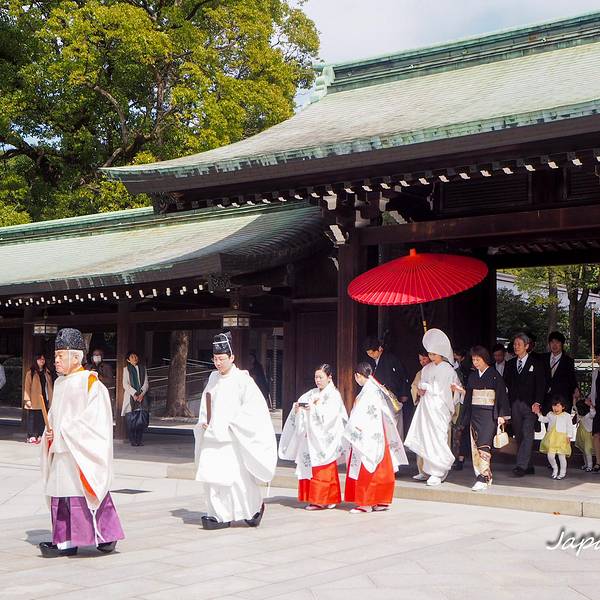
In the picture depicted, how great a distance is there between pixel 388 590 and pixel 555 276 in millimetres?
21574

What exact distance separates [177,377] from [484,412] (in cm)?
1555

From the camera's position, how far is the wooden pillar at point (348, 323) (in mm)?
10836

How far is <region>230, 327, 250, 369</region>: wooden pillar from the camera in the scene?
13.1 metres

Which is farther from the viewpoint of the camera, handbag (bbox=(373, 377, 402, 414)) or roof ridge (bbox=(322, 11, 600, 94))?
roof ridge (bbox=(322, 11, 600, 94))

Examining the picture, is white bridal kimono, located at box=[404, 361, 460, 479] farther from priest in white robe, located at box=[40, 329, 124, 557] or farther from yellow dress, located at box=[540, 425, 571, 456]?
priest in white robe, located at box=[40, 329, 124, 557]

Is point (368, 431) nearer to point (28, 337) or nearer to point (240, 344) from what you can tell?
point (240, 344)

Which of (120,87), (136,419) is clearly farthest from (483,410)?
(120,87)

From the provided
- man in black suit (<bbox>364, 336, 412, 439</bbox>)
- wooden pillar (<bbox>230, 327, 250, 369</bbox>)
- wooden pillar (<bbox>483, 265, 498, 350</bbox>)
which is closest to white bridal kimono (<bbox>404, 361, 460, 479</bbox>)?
man in black suit (<bbox>364, 336, 412, 439</bbox>)

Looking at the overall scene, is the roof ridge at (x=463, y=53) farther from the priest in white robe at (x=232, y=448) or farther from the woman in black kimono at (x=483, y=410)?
the priest in white robe at (x=232, y=448)

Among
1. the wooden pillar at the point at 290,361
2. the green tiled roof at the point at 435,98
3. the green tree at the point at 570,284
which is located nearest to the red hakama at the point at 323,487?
the green tiled roof at the point at 435,98

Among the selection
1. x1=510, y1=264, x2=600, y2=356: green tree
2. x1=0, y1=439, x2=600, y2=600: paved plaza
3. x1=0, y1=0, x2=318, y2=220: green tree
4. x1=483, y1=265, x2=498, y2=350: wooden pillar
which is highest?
x1=0, y1=0, x2=318, y2=220: green tree

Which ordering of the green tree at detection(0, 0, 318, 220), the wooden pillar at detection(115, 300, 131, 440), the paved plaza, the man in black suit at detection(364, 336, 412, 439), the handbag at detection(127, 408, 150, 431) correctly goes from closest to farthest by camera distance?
the paved plaza → the man in black suit at detection(364, 336, 412, 439) → the handbag at detection(127, 408, 150, 431) → the wooden pillar at detection(115, 300, 131, 440) → the green tree at detection(0, 0, 318, 220)

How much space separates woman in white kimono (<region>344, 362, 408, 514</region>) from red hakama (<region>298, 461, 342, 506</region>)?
127 millimetres

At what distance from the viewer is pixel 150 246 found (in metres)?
16.1
